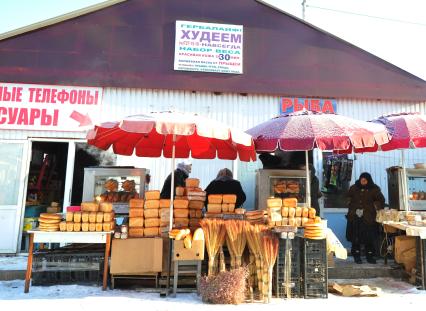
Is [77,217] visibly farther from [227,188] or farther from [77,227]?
[227,188]

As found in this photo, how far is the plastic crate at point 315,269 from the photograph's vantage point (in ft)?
16.9

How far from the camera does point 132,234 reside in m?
5.51

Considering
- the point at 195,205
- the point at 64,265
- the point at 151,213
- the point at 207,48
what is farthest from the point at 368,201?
the point at 64,265

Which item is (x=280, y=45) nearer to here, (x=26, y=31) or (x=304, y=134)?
(x=304, y=134)

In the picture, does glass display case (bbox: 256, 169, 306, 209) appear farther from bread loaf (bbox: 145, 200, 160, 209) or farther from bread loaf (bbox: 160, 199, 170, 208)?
bread loaf (bbox: 145, 200, 160, 209)

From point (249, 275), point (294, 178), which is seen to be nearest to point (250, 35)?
point (294, 178)

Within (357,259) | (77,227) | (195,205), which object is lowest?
(357,259)

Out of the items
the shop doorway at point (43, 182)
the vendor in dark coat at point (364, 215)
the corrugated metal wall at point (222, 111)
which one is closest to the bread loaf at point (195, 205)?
the corrugated metal wall at point (222, 111)

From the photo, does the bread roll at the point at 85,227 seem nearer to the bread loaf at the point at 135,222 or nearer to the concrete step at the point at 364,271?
the bread loaf at the point at 135,222

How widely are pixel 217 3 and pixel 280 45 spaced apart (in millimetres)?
1885

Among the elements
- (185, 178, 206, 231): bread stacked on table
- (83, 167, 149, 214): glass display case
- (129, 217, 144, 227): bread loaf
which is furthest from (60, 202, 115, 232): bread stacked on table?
(83, 167, 149, 214): glass display case

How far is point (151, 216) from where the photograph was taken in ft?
18.4

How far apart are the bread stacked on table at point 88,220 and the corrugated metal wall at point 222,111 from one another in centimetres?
285

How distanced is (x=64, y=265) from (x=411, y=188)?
7.09 metres
